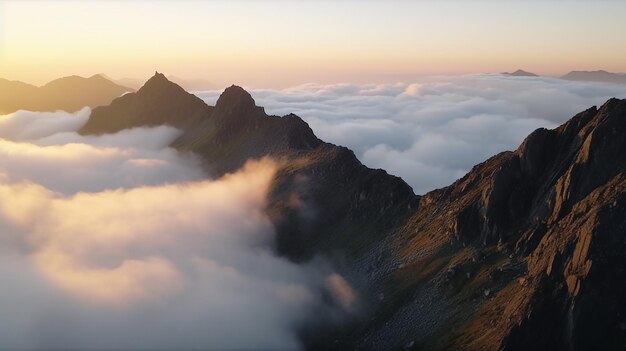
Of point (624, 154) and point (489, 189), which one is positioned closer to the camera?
point (624, 154)

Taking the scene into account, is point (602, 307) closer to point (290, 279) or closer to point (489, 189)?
point (489, 189)

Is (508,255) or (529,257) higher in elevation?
(529,257)

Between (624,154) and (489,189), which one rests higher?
(624,154)

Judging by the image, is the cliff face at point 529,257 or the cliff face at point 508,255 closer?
the cliff face at point 529,257

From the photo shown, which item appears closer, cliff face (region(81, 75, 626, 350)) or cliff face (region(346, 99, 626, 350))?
cliff face (region(346, 99, 626, 350))

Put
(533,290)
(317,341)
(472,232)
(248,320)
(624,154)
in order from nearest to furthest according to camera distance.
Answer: (533,290) → (624,154) → (472,232) → (317,341) → (248,320)

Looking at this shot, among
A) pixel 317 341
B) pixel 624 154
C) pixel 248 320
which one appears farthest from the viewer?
pixel 248 320

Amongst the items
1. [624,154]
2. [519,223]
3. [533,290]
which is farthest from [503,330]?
[624,154]

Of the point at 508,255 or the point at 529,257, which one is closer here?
the point at 529,257
